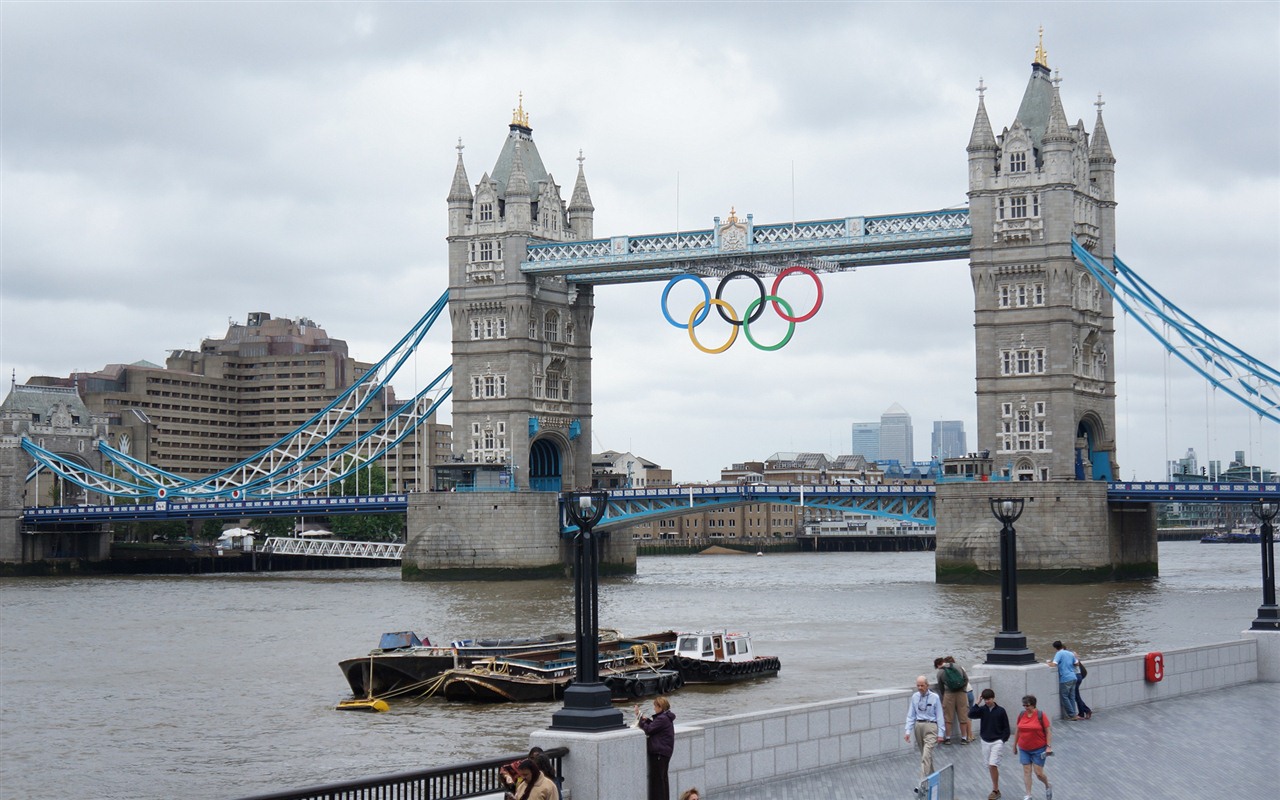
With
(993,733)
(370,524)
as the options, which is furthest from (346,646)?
(370,524)

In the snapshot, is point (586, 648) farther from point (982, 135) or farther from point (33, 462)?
point (33, 462)

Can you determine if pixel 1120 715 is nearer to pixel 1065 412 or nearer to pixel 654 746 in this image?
pixel 654 746

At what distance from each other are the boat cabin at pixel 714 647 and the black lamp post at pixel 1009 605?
17858 millimetres

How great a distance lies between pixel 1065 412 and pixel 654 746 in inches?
2709

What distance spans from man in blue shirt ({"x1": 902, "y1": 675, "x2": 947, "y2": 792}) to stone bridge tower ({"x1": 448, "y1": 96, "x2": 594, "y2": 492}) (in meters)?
77.1

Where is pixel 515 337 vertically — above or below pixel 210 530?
above

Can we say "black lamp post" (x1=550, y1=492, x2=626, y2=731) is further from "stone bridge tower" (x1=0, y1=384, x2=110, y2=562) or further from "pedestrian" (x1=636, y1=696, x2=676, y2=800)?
"stone bridge tower" (x1=0, y1=384, x2=110, y2=562)

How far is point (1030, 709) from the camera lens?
23328 mm

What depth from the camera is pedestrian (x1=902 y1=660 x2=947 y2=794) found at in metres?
23.8

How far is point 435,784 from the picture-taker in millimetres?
20516

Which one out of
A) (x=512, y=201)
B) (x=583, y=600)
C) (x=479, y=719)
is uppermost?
(x=512, y=201)

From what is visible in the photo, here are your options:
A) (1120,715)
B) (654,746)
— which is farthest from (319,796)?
(1120,715)

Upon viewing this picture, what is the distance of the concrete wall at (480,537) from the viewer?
97.2m

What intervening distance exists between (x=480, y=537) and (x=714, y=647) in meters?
51.9
